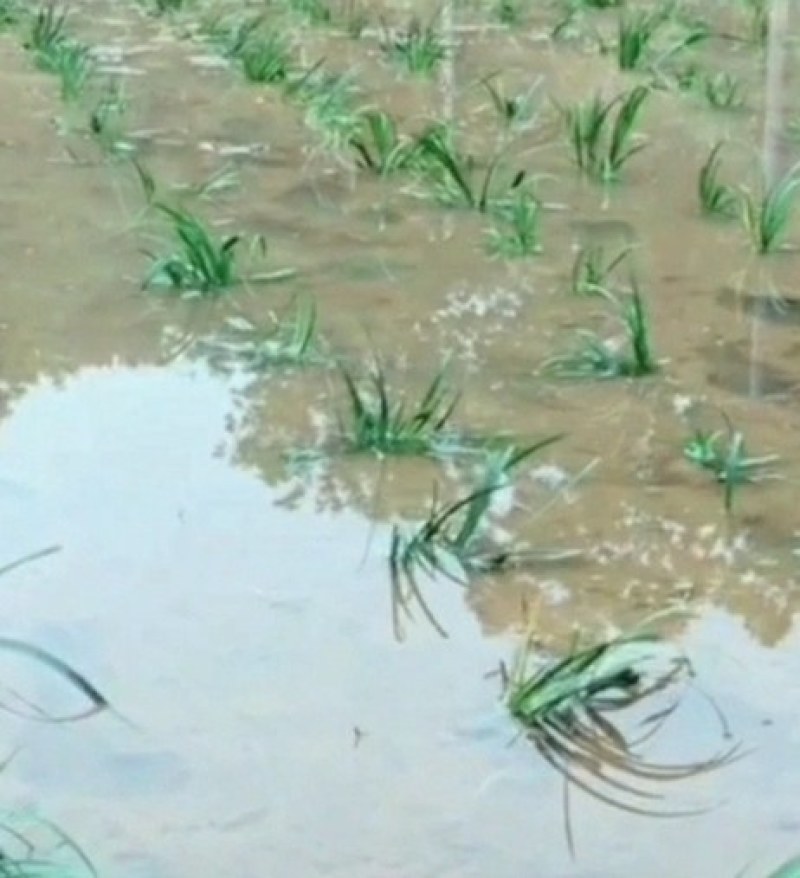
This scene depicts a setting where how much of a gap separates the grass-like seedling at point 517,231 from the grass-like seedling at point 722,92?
183 cm

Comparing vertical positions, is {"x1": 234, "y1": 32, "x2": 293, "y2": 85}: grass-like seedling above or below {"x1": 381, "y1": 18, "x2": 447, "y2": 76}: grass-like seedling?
above

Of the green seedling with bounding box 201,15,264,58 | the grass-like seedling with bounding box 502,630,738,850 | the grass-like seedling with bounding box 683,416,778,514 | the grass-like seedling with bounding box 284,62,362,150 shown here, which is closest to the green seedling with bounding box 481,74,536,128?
the grass-like seedling with bounding box 284,62,362,150

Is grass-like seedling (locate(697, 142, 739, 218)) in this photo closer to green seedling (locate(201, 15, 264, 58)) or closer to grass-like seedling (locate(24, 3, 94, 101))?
grass-like seedling (locate(24, 3, 94, 101))

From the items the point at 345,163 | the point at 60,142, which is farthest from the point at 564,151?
the point at 60,142

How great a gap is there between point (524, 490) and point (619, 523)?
0.20 meters

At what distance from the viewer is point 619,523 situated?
4230mm

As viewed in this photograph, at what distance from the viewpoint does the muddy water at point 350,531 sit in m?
3.21

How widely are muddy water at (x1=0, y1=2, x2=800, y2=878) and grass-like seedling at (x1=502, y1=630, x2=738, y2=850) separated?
4cm

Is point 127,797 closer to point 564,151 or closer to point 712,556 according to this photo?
point 712,556

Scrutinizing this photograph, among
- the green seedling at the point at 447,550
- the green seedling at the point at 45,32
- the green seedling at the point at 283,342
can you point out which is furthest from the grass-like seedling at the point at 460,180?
the green seedling at the point at 447,550

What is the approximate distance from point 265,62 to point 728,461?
159 inches

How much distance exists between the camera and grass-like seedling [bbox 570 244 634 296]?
18.4 feet

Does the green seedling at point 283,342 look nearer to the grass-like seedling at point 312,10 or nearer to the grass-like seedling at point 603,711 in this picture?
the grass-like seedling at point 603,711

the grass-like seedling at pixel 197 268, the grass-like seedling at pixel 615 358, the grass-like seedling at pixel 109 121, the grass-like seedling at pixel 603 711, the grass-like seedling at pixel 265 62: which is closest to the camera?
the grass-like seedling at pixel 603 711
